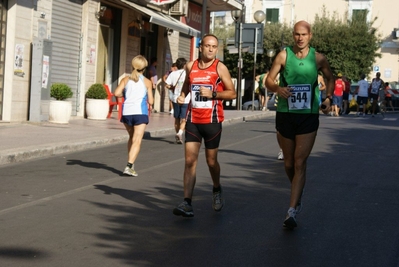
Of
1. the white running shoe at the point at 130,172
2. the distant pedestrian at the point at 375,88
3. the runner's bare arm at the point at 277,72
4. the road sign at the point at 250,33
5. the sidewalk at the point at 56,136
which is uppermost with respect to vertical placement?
the road sign at the point at 250,33

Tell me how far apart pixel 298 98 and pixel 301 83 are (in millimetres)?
145

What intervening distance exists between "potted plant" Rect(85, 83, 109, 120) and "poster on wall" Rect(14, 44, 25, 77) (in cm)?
341

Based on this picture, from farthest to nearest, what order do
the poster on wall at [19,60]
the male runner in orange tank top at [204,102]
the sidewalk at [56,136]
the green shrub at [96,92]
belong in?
the green shrub at [96,92] < the poster on wall at [19,60] < the sidewalk at [56,136] < the male runner in orange tank top at [204,102]

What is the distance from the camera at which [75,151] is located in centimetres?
1529

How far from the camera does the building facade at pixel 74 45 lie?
19.9 m

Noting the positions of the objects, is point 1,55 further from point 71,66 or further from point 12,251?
point 12,251

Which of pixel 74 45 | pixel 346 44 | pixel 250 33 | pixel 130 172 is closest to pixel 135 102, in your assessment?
pixel 130 172

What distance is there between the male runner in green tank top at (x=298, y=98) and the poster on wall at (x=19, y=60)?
512 inches

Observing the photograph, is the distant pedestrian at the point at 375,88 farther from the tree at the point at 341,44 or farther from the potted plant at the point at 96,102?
the tree at the point at 341,44

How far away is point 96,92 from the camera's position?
23.4m

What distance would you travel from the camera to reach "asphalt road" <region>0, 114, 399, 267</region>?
6.43 metres

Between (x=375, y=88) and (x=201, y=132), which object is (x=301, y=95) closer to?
(x=201, y=132)

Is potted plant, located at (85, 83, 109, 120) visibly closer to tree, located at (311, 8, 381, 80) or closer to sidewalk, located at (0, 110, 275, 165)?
sidewalk, located at (0, 110, 275, 165)

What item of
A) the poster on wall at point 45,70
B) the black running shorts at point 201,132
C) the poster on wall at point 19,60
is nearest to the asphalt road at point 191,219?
the black running shorts at point 201,132
